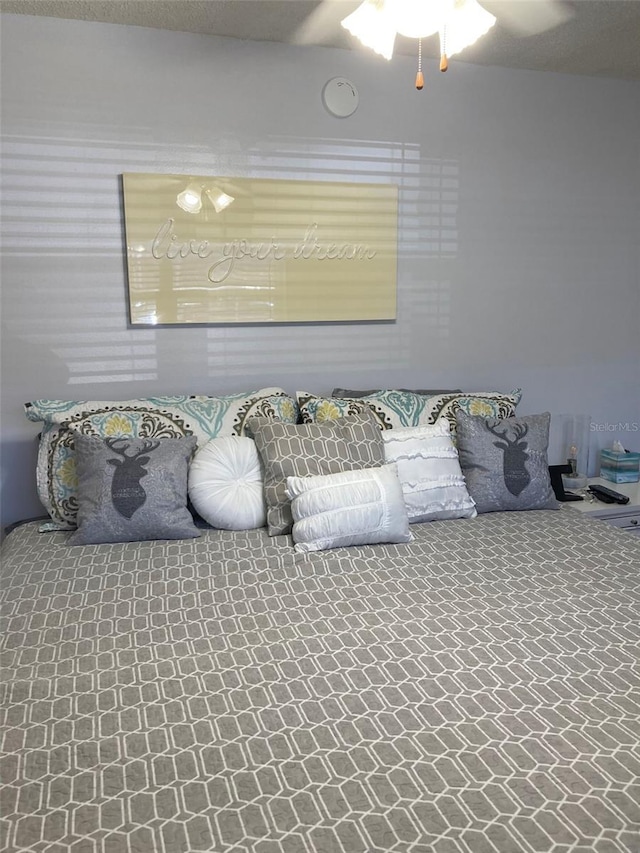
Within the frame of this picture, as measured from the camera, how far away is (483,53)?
110 inches

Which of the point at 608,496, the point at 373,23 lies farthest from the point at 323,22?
the point at 608,496

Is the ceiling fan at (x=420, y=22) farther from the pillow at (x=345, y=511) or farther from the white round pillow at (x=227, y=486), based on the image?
the white round pillow at (x=227, y=486)

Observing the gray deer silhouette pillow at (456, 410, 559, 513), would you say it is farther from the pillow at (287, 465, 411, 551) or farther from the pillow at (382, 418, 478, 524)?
the pillow at (287, 465, 411, 551)

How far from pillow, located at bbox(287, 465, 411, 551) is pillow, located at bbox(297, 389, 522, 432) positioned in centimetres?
42

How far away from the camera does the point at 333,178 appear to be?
111 inches

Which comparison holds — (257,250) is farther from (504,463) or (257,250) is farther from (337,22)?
(504,463)

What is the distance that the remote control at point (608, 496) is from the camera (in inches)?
113

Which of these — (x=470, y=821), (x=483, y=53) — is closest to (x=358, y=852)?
(x=470, y=821)

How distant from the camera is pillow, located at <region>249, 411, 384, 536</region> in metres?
2.23

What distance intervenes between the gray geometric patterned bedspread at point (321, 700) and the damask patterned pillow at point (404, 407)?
63cm

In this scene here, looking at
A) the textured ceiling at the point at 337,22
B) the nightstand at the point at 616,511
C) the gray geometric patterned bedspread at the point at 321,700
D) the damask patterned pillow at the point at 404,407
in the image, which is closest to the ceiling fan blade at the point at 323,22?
the textured ceiling at the point at 337,22

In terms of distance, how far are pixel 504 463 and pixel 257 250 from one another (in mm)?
1289

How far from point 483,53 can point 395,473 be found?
183 centimetres

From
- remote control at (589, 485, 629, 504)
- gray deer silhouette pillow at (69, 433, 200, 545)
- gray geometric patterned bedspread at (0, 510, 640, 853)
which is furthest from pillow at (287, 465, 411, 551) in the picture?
remote control at (589, 485, 629, 504)
